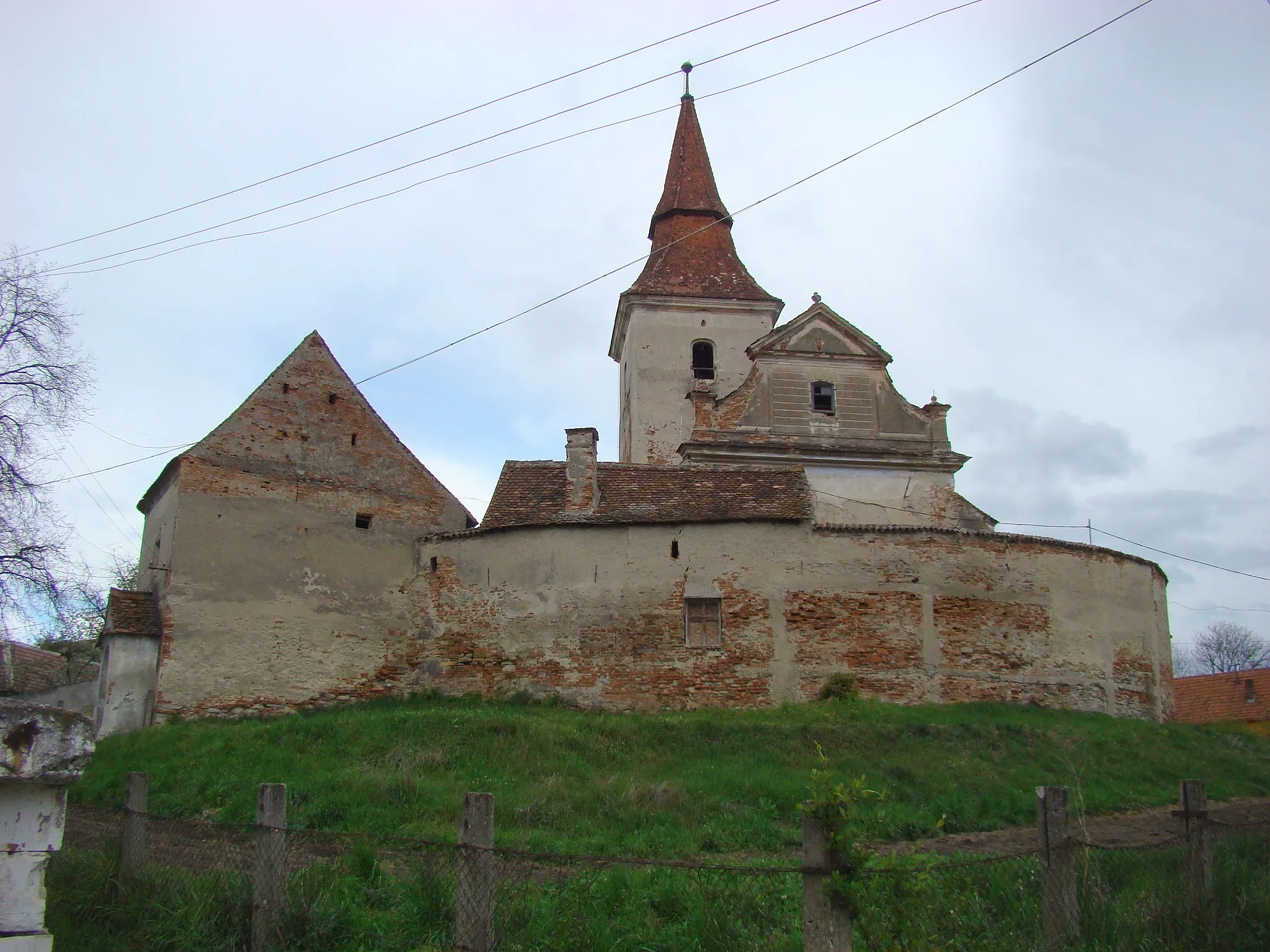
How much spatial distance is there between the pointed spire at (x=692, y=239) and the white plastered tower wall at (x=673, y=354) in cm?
35

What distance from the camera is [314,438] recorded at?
937 inches

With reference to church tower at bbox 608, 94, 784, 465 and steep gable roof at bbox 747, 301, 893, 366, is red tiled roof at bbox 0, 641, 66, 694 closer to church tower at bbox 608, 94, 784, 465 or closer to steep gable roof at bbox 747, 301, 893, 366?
church tower at bbox 608, 94, 784, 465

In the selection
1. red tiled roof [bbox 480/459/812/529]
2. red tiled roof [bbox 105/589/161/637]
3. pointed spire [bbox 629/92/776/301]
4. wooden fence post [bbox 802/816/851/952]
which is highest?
pointed spire [bbox 629/92/776/301]

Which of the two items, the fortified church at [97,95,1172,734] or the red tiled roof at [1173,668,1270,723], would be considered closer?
the fortified church at [97,95,1172,734]

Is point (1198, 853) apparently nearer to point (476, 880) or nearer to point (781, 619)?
point (476, 880)

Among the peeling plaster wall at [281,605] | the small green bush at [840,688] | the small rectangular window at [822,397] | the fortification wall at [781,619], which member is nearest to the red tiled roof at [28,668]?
the peeling plaster wall at [281,605]

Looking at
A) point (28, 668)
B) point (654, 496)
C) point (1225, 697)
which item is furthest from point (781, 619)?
point (1225, 697)

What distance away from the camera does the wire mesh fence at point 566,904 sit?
817 cm

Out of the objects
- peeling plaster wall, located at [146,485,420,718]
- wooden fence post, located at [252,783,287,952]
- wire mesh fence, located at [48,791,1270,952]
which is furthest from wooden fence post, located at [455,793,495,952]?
peeling plaster wall, located at [146,485,420,718]

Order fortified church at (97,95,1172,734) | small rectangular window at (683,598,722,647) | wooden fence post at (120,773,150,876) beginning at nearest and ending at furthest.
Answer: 1. wooden fence post at (120,773,150,876)
2. fortified church at (97,95,1172,734)
3. small rectangular window at (683,598,722,647)

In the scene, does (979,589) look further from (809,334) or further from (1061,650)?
(809,334)

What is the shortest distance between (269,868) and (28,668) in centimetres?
A: 2652

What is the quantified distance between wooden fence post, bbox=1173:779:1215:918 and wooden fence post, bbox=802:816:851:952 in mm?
3720

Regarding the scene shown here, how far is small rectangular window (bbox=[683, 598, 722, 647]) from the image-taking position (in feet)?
70.6
